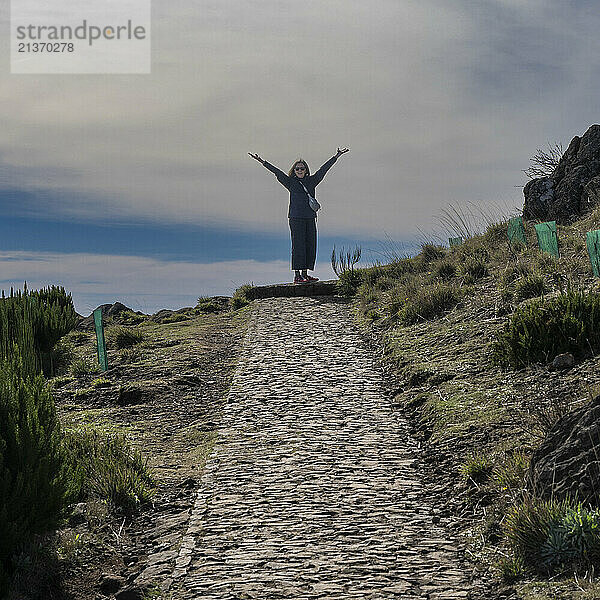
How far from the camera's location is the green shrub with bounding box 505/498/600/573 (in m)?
4.64

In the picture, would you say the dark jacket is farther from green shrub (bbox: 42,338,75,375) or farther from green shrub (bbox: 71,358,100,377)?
green shrub (bbox: 71,358,100,377)

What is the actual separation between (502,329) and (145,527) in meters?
5.60

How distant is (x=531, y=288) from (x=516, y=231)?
15.3 ft

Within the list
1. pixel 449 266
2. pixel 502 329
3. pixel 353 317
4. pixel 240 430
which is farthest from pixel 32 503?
pixel 449 266

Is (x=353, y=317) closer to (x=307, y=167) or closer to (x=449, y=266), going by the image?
(x=449, y=266)

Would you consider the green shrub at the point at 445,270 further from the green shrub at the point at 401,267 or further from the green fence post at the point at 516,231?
the green shrub at the point at 401,267

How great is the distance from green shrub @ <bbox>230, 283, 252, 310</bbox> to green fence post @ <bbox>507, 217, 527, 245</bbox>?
6426 millimetres

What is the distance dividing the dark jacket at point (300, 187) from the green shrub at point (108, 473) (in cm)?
1267

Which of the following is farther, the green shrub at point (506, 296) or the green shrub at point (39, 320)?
the green shrub at point (39, 320)

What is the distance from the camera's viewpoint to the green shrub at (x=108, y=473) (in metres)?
6.46

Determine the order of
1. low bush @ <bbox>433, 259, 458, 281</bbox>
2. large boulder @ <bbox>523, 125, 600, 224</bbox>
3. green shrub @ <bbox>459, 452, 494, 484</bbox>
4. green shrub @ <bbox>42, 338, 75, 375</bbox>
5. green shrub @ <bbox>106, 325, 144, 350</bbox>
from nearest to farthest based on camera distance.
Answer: green shrub @ <bbox>459, 452, 494, 484</bbox>
green shrub @ <bbox>42, 338, 75, 375</bbox>
green shrub @ <bbox>106, 325, 144, 350</bbox>
low bush @ <bbox>433, 259, 458, 281</bbox>
large boulder @ <bbox>523, 125, 600, 224</bbox>

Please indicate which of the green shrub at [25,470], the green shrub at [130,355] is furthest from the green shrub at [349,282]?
the green shrub at [25,470]

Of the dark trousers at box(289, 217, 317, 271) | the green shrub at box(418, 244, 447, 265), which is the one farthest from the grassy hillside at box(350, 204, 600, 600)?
the dark trousers at box(289, 217, 317, 271)

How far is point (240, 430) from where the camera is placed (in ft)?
27.0
